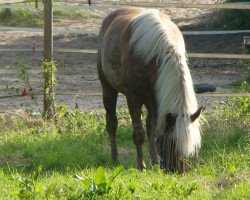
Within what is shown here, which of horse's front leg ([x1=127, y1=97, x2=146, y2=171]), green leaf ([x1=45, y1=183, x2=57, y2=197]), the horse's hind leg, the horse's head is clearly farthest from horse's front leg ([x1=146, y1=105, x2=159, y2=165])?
green leaf ([x1=45, y1=183, x2=57, y2=197])

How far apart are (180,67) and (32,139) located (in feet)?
8.47

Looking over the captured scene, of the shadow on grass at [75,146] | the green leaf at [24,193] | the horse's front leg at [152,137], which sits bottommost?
the shadow on grass at [75,146]

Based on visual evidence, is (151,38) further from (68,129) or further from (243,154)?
(68,129)

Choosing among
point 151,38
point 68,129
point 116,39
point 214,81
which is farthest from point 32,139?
point 214,81

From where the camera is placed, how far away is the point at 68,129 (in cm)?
1027

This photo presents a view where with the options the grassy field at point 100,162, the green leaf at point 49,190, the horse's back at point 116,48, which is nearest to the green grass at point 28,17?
the grassy field at point 100,162

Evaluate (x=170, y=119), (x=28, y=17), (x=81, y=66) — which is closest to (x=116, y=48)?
(x=170, y=119)

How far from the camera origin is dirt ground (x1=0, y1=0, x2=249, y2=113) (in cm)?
1274

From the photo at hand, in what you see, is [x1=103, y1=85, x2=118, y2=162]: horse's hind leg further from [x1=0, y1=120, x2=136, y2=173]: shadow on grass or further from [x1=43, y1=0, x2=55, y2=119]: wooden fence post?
[x1=43, y1=0, x2=55, y2=119]: wooden fence post

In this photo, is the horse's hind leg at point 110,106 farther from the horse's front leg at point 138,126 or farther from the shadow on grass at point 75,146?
the horse's front leg at point 138,126

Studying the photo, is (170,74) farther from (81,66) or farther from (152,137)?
(81,66)

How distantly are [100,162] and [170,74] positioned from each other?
1.48 metres

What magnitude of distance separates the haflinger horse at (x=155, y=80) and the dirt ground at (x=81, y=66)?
2.53m

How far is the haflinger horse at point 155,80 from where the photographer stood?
7691mm
